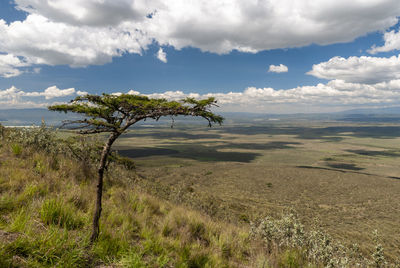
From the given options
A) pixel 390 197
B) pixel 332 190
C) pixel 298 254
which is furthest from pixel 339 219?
pixel 298 254

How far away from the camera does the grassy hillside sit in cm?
398

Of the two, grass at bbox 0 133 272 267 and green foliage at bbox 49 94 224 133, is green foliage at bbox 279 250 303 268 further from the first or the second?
green foliage at bbox 49 94 224 133

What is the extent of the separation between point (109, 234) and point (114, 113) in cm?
317

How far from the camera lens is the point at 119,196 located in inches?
360

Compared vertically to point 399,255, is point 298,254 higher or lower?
higher

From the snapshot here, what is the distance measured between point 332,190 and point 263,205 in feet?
104

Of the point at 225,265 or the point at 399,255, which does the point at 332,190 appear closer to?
the point at 399,255

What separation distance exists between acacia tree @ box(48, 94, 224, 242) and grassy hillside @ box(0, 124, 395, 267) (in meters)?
0.86

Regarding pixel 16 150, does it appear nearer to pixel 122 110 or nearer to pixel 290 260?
pixel 122 110

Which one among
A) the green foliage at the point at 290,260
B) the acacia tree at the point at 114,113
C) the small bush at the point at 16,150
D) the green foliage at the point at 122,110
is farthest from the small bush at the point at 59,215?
the small bush at the point at 16,150

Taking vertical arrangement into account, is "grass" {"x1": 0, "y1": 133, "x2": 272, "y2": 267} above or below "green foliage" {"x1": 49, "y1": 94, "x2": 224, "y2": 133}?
below

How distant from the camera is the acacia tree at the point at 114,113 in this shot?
473 centimetres

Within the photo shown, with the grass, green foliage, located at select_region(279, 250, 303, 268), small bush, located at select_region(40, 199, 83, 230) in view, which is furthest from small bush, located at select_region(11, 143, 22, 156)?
green foliage, located at select_region(279, 250, 303, 268)

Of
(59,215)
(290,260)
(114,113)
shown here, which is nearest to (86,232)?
(59,215)
